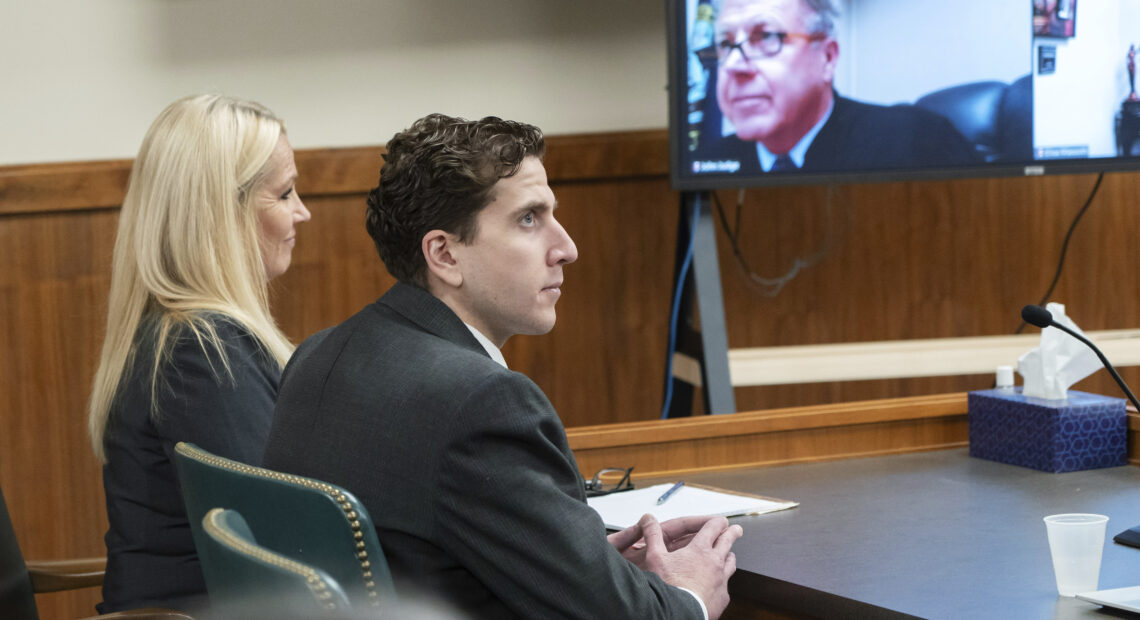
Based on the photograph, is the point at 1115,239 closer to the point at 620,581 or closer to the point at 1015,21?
the point at 1015,21

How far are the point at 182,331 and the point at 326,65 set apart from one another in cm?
140

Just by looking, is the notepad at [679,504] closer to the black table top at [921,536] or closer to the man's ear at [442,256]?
the black table top at [921,536]

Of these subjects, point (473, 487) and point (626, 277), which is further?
point (626, 277)

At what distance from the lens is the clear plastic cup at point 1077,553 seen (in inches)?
48.8

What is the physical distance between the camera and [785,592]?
1.36m

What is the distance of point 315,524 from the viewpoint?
1051 mm

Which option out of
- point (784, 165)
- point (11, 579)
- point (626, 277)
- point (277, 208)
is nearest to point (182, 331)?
point (277, 208)

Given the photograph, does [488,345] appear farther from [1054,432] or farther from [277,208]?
[1054,432]

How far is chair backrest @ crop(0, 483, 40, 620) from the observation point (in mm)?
1712

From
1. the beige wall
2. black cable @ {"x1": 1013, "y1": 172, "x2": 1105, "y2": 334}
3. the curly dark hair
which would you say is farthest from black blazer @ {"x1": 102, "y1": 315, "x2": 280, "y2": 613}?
black cable @ {"x1": 1013, "y1": 172, "x2": 1105, "y2": 334}

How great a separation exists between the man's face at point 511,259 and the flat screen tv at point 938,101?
1402 millimetres

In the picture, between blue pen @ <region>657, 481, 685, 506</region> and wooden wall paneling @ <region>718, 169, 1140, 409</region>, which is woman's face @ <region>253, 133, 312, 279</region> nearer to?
blue pen @ <region>657, 481, 685, 506</region>

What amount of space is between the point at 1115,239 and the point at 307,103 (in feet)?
7.23

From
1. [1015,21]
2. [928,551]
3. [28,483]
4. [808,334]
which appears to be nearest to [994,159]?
[1015,21]
